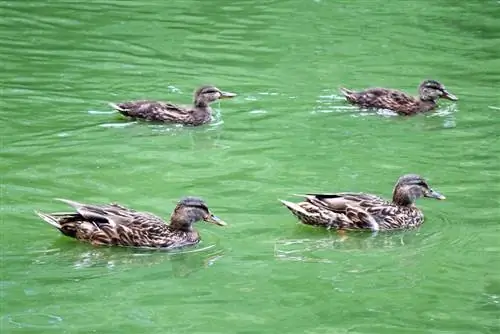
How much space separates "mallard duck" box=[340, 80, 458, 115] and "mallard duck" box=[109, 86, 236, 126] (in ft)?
4.89

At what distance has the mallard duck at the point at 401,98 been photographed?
16.4m

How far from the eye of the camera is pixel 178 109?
15.8m

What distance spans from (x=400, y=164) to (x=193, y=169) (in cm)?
210

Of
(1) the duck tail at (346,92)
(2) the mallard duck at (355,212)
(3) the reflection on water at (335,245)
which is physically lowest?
(3) the reflection on water at (335,245)

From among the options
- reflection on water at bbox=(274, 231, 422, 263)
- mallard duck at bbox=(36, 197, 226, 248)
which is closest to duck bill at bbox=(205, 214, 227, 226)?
mallard duck at bbox=(36, 197, 226, 248)

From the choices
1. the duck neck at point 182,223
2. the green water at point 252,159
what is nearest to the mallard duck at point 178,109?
the green water at point 252,159

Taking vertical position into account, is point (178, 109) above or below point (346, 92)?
below

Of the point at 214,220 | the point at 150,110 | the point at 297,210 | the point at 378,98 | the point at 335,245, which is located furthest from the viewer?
the point at 378,98

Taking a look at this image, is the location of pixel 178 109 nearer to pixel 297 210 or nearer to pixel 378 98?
pixel 378 98

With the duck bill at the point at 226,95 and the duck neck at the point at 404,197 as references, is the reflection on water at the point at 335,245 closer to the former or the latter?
the duck neck at the point at 404,197

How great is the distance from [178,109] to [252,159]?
1.95 m

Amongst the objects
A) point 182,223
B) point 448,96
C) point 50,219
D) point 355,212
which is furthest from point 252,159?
point 448,96

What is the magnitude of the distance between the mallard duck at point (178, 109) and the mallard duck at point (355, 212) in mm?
3734

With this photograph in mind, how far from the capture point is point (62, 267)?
1066 cm
